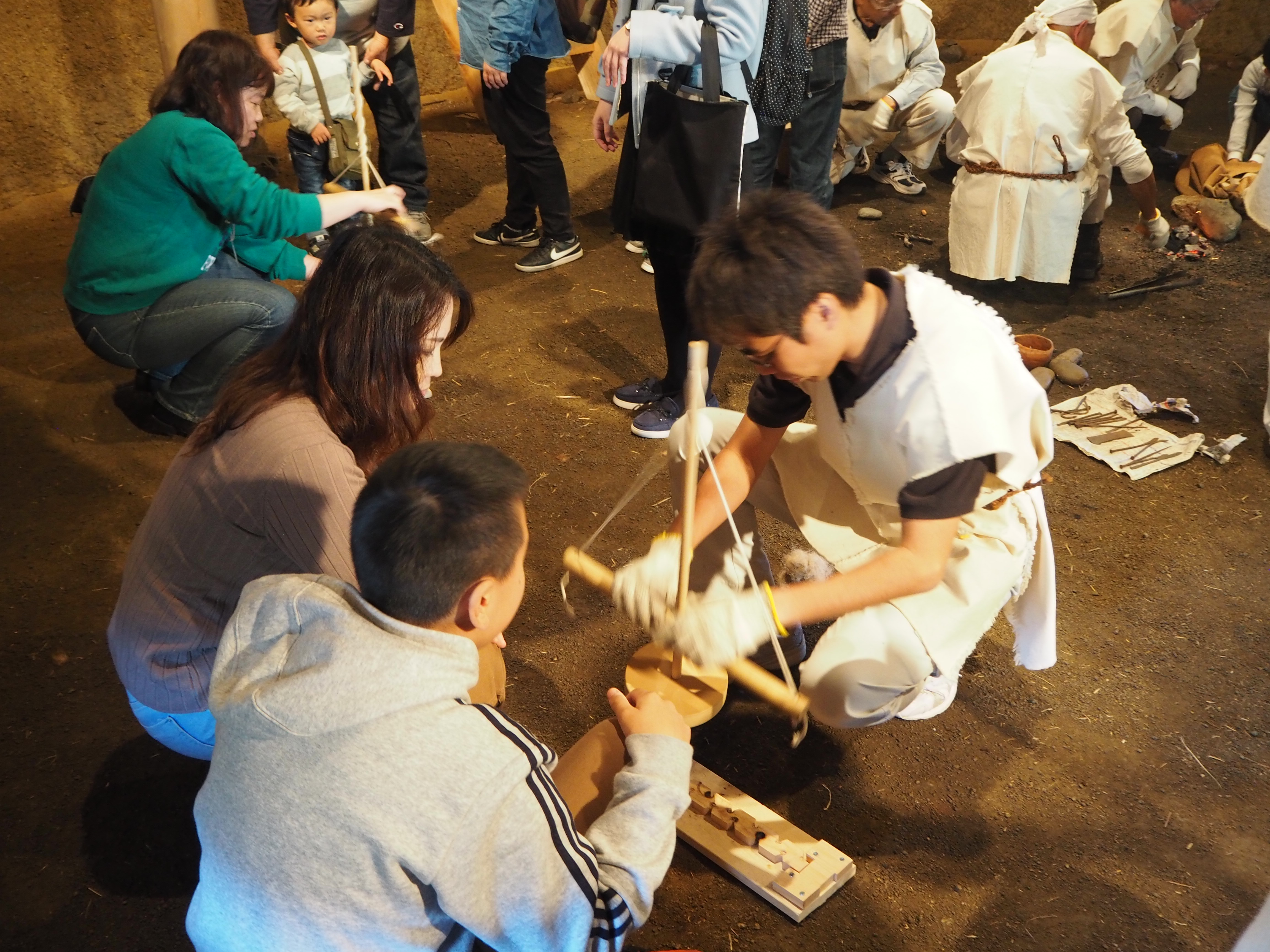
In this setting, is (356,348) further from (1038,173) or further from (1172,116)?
(1172,116)

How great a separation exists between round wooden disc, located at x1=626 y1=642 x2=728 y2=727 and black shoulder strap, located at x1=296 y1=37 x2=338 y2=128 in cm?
354

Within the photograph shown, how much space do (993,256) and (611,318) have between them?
1.82 meters

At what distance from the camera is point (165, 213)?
3.20 meters

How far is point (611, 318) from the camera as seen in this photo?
15.1 ft

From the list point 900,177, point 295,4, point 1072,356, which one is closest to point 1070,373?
point 1072,356

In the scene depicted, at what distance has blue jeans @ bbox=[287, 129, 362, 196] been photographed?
191 inches

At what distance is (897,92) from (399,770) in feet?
17.4

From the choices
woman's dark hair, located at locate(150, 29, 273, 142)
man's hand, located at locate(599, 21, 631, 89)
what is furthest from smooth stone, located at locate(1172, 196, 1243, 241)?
woman's dark hair, located at locate(150, 29, 273, 142)

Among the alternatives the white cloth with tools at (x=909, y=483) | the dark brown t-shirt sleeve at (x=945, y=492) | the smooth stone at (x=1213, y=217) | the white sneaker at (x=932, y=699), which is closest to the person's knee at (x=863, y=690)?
the white cloth with tools at (x=909, y=483)

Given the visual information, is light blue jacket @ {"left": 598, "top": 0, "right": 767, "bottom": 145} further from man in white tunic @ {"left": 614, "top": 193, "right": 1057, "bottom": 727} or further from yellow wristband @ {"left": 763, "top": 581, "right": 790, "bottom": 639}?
yellow wristband @ {"left": 763, "top": 581, "right": 790, "bottom": 639}

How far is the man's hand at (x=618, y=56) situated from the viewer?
124 inches

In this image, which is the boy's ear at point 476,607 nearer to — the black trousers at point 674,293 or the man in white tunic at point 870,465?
the man in white tunic at point 870,465

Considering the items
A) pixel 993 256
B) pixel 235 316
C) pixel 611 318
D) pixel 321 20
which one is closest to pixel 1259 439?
pixel 993 256

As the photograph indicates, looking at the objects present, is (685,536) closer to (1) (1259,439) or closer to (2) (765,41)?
(2) (765,41)
